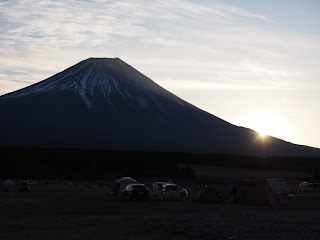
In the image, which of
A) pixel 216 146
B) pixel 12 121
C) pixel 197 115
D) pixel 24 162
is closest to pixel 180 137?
pixel 216 146

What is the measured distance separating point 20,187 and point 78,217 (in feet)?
92.8

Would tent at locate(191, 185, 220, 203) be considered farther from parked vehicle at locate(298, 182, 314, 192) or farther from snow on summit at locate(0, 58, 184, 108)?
snow on summit at locate(0, 58, 184, 108)

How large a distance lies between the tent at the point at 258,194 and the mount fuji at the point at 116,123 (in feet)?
353

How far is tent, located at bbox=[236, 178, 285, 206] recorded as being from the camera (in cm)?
3281

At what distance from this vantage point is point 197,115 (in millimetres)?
187750

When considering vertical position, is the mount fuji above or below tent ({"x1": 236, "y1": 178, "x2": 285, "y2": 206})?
above

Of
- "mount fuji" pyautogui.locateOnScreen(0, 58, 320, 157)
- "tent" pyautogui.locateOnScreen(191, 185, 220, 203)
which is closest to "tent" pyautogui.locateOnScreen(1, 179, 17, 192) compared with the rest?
"tent" pyautogui.locateOnScreen(191, 185, 220, 203)

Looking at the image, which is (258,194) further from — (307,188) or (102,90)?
(102,90)

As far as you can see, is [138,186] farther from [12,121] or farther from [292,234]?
[12,121]

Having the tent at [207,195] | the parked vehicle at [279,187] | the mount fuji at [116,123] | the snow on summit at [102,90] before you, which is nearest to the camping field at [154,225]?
the tent at [207,195]

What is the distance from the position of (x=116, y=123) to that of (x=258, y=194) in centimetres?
13672

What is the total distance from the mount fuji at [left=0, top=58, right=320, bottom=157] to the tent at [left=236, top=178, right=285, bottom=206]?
107726 millimetres

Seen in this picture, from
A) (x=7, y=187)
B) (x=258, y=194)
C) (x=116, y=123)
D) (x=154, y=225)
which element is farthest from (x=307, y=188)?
(x=116, y=123)

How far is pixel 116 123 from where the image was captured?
555ft
